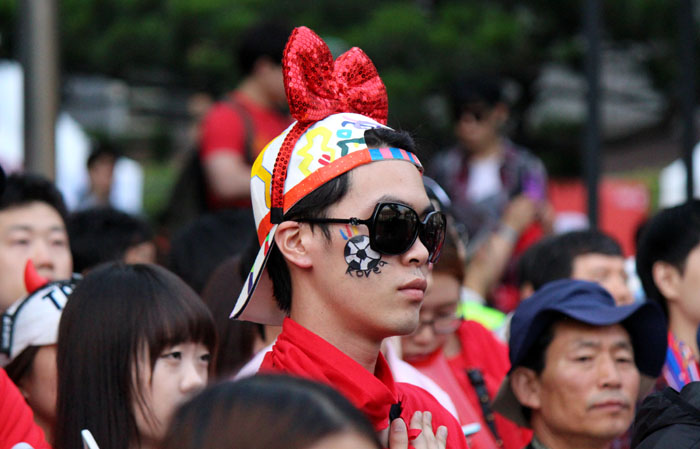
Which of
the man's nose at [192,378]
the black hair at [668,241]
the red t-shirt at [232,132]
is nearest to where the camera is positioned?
the man's nose at [192,378]

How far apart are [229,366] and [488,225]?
269 centimetres

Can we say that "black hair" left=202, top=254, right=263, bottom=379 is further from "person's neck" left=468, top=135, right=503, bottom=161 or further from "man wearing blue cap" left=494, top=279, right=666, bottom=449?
"person's neck" left=468, top=135, right=503, bottom=161

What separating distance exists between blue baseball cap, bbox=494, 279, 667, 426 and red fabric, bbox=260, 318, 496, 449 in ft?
3.81

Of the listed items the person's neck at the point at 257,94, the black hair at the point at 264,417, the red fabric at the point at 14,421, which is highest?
the person's neck at the point at 257,94

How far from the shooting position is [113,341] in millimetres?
3041

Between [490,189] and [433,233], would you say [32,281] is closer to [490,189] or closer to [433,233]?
[433,233]

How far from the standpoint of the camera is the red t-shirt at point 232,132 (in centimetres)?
562

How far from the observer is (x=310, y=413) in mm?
1553

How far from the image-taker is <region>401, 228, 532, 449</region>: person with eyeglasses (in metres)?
3.82

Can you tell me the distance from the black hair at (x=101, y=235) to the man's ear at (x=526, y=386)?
2.07 metres

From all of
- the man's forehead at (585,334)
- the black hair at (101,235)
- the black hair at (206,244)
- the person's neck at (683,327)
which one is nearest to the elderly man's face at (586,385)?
the man's forehead at (585,334)

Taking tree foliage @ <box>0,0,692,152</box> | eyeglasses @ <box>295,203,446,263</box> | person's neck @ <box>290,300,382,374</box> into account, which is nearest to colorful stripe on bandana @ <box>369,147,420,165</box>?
eyeglasses @ <box>295,203,446,263</box>

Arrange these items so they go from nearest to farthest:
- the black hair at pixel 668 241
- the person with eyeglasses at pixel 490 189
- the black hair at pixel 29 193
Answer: the black hair at pixel 668 241
the black hair at pixel 29 193
the person with eyeglasses at pixel 490 189

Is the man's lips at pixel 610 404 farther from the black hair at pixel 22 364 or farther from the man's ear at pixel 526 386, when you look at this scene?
the black hair at pixel 22 364
